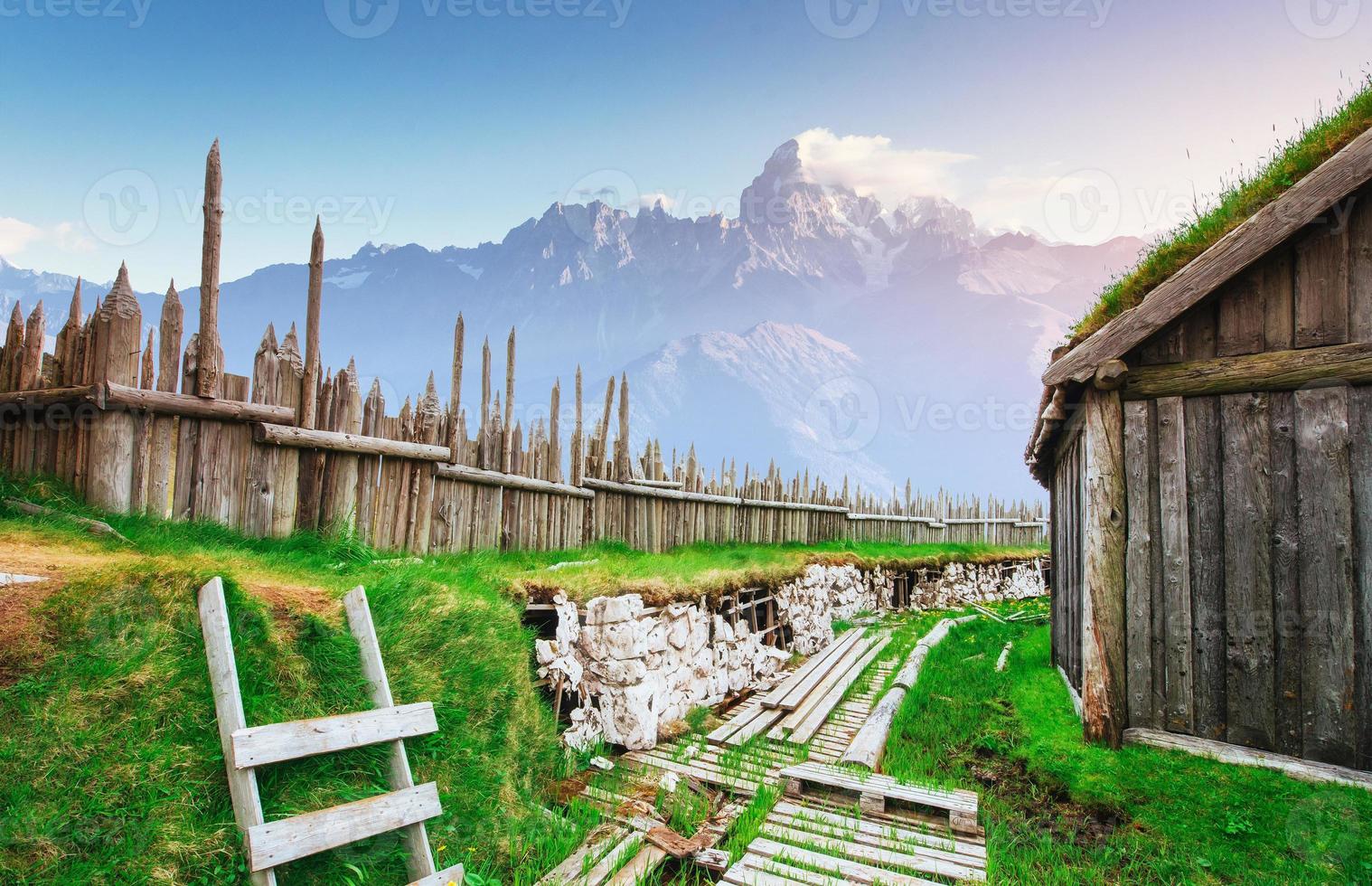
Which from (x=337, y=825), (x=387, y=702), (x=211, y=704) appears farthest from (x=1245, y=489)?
(x=211, y=704)

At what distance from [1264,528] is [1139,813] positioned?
7.12 ft

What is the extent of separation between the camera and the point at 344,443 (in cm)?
556

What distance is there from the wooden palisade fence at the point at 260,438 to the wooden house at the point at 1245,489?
222 inches

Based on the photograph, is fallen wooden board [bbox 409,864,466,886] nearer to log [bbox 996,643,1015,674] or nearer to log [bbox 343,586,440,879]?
log [bbox 343,586,440,879]

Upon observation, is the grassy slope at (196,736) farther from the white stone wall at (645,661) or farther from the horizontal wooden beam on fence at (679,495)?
the horizontal wooden beam on fence at (679,495)

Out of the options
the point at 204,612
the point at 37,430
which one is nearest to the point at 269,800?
the point at 204,612

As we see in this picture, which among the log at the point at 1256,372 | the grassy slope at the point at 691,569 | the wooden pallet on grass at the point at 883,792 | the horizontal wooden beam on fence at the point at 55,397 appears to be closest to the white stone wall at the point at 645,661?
the grassy slope at the point at 691,569

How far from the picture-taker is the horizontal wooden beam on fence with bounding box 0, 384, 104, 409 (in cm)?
443

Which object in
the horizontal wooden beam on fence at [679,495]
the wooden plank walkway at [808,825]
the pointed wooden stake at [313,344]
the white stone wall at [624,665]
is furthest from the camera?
the horizontal wooden beam on fence at [679,495]

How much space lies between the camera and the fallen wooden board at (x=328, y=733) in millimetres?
3092

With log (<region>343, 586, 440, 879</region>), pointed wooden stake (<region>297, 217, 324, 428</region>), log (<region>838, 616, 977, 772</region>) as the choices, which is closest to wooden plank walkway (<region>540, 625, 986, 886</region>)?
log (<region>838, 616, 977, 772</region>)

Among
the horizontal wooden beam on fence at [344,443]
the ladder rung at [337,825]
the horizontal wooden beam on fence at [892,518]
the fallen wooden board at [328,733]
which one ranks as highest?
the horizontal wooden beam on fence at [344,443]

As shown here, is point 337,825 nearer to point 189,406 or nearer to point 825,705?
point 189,406

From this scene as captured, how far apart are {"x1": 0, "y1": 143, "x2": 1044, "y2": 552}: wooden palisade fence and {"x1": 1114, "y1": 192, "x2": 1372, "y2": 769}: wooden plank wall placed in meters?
5.94
